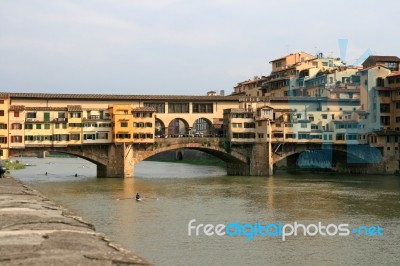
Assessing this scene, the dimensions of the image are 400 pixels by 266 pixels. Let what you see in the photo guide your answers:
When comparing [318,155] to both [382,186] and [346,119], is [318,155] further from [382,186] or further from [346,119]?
[382,186]

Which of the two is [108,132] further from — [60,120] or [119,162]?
[60,120]

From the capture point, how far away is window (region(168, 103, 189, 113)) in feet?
236

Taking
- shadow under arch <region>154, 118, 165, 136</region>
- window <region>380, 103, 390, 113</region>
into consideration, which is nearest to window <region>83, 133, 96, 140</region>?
shadow under arch <region>154, 118, 165, 136</region>

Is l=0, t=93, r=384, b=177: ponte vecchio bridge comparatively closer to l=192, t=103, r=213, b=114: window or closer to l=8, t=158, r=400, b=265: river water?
l=192, t=103, r=213, b=114: window

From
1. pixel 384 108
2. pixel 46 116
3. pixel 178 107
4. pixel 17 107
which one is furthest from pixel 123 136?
pixel 384 108

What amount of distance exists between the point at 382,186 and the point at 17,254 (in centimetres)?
4707

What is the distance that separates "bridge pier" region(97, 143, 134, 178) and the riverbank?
4180 centimetres

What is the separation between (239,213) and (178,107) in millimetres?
37579

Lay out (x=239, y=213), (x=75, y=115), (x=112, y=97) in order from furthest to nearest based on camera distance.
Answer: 1. (x=112, y=97)
2. (x=75, y=115)
3. (x=239, y=213)

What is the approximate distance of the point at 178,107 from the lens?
237ft

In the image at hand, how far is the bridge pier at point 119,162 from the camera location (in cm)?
6388

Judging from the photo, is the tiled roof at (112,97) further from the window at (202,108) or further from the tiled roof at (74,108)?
the tiled roof at (74,108)

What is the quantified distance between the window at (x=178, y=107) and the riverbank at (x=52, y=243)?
50.3 metres

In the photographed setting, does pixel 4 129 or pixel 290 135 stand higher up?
pixel 4 129
